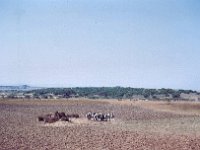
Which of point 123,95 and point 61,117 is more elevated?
point 123,95

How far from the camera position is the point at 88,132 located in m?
26.2

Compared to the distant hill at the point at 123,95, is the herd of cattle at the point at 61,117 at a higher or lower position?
lower

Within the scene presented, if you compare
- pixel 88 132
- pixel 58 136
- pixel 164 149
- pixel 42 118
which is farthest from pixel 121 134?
pixel 42 118

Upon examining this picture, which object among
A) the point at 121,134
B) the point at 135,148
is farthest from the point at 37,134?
the point at 135,148

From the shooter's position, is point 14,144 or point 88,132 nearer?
point 14,144

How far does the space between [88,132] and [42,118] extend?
969 centimetres

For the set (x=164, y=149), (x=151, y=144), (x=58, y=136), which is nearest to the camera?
(x=164, y=149)

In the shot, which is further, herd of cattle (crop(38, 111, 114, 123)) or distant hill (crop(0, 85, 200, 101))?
distant hill (crop(0, 85, 200, 101))

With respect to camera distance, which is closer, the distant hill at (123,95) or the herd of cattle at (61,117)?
the herd of cattle at (61,117)

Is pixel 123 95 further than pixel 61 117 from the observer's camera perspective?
Yes

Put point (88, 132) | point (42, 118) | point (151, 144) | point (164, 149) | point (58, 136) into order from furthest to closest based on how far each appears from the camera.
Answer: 1. point (42, 118)
2. point (88, 132)
3. point (58, 136)
4. point (151, 144)
5. point (164, 149)

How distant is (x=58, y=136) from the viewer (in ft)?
79.2

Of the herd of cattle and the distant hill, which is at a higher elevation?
the distant hill

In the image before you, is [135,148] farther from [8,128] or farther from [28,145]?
[8,128]
